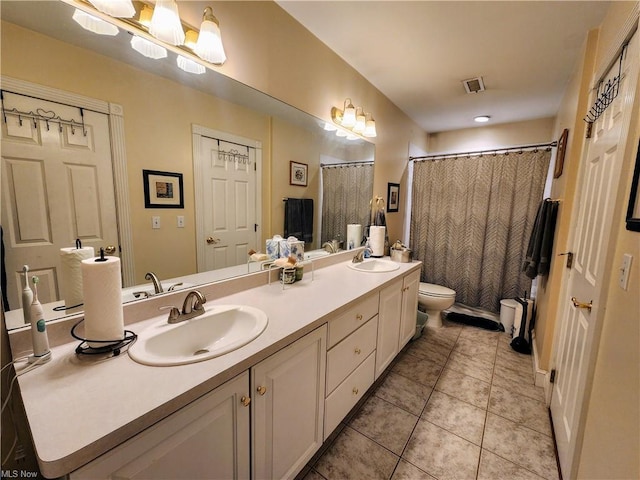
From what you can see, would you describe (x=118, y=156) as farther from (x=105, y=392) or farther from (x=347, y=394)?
(x=347, y=394)

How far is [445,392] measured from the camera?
6.28 feet

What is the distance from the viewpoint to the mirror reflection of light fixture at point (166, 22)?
1048mm

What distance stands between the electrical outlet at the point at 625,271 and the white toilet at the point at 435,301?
1.93 metres

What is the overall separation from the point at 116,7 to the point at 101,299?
1033 mm

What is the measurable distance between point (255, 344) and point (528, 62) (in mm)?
Result: 2712

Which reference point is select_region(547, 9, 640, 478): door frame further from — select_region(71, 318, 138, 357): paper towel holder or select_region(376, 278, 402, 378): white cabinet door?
select_region(71, 318, 138, 357): paper towel holder

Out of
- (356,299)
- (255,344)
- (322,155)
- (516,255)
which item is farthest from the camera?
(516,255)

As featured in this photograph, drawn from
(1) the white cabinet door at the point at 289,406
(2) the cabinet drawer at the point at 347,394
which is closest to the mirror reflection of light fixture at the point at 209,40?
(1) the white cabinet door at the point at 289,406

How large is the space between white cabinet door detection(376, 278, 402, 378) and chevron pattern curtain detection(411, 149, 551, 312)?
152 centimetres

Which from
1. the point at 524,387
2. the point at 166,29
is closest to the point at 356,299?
the point at 166,29

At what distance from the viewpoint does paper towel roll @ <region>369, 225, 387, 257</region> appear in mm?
2541

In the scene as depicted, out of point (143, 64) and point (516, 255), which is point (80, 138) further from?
point (516, 255)

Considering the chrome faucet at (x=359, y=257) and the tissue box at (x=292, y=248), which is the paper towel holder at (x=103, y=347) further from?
the chrome faucet at (x=359, y=257)

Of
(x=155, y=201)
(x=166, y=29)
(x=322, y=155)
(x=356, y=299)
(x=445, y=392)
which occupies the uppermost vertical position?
(x=166, y=29)
